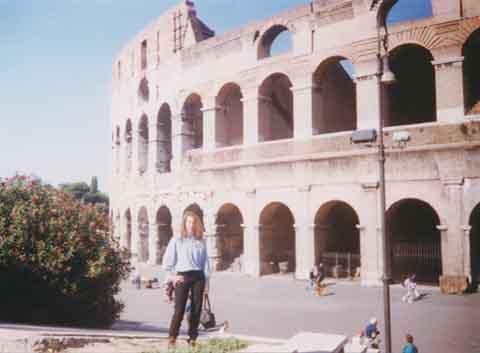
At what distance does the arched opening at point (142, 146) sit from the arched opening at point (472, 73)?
16753mm

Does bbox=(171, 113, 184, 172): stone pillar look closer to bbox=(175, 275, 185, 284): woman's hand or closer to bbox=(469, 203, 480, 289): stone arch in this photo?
bbox=(469, 203, 480, 289): stone arch

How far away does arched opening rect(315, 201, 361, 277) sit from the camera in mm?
17858

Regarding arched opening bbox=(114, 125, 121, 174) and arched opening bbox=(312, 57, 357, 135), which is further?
arched opening bbox=(114, 125, 121, 174)

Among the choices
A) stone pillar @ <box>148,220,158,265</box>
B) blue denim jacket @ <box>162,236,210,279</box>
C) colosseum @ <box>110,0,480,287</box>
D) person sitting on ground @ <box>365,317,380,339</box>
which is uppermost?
colosseum @ <box>110,0,480,287</box>

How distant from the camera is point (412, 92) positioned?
71.2 feet

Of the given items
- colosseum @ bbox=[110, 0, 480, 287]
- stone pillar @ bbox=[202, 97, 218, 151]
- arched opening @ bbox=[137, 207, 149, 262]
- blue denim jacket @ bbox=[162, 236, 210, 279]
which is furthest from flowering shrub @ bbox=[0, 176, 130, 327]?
arched opening @ bbox=[137, 207, 149, 262]

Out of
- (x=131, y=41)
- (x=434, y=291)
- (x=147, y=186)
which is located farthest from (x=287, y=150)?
(x=131, y=41)

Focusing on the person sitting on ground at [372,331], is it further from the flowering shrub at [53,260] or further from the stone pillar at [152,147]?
the stone pillar at [152,147]

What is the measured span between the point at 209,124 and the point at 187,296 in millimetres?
16707

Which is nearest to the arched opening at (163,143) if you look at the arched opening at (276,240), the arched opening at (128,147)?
the arched opening at (128,147)

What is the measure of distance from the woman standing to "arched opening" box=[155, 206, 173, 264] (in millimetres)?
19491

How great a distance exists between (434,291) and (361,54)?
852 cm

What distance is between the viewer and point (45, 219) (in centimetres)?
940

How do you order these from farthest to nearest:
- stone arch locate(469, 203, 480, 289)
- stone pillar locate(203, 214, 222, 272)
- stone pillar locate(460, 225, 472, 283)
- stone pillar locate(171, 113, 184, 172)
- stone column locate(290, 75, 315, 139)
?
stone pillar locate(171, 113, 184, 172) → stone pillar locate(203, 214, 222, 272) → stone column locate(290, 75, 315, 139) → stone arch locate(469, 203, 480, 289) → stone pillar locate(460, 225, 472, 283)
